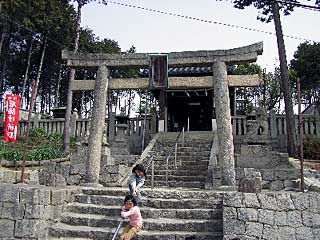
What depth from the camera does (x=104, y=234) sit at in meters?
5.77

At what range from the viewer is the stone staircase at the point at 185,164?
9.45 meters

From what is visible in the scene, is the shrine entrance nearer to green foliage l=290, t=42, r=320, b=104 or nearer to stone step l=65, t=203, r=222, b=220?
green foliage l=290, t=42, r=320, b=104

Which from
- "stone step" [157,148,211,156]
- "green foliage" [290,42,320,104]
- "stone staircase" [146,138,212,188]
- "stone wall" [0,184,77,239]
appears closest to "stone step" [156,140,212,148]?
"stone staircase" [146,138,212,188]

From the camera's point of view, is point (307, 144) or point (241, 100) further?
point (241, 100)

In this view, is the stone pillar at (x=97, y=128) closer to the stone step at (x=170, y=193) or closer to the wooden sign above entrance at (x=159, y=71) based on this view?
the stone step at (x=170, y=193)

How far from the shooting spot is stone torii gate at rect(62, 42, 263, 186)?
8008mm

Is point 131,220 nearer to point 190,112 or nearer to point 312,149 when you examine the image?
point 312,149

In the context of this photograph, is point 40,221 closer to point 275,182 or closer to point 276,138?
point 275,182

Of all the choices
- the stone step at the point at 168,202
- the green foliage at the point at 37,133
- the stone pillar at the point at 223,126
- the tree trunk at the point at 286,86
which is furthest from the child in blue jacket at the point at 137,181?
the green foliage at the point at 37,133

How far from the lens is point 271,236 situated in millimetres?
5379

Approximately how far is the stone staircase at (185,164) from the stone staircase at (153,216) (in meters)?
2.44

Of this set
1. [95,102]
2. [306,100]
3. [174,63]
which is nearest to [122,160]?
[95,102]

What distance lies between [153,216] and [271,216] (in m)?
2.25

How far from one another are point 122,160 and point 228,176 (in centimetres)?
509
